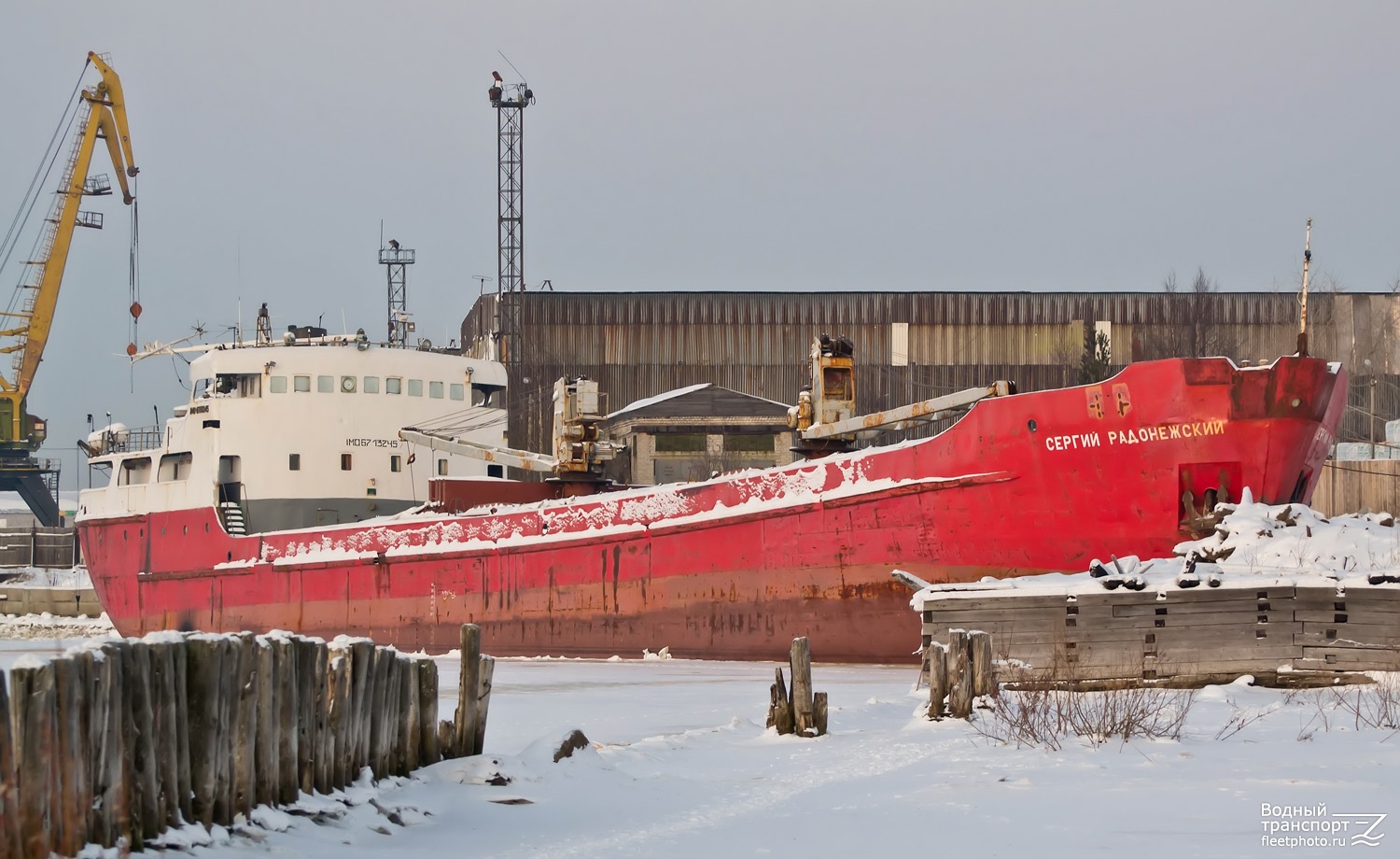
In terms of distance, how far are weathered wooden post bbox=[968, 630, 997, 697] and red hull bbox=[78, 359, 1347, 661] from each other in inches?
194

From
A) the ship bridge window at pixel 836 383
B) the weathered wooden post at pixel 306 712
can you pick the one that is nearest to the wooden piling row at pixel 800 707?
the weathered wooden post at pixel 306 712

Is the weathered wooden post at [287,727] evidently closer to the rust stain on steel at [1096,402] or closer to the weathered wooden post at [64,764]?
the weathered wooden post at [64,764]

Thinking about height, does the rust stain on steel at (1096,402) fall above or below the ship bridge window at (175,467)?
above

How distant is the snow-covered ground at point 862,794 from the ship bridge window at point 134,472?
18.6 meters

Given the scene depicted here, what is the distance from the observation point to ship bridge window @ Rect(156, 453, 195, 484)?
2648cm

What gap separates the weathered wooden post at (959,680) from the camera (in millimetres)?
10477

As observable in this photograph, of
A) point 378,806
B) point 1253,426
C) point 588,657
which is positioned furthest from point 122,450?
point 378,806

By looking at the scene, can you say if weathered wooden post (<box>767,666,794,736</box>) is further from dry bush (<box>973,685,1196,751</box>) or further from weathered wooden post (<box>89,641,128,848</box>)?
weathered wooden post (<box>89,641,128,848</box>)

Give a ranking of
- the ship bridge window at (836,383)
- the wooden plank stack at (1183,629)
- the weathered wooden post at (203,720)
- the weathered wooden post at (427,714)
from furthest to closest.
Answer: the ship bridge window at (836,383) < the wooden plank stack at (1183,629) < the weathered wooden post at (427,714) < the weathered wooden post at (203,720)

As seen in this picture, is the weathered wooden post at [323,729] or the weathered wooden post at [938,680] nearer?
the weathered wooden post at [323,729]

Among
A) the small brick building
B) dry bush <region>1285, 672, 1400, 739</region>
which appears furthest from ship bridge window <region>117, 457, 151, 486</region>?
dry bush <region>1285, 672, 1400, 739</region>

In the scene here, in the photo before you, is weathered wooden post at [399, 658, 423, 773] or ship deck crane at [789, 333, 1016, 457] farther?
ship deck crane at [789, 333, 1016, 457]

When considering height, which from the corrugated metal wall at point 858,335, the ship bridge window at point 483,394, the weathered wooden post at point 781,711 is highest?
the corrugated metal wall at point 858,335

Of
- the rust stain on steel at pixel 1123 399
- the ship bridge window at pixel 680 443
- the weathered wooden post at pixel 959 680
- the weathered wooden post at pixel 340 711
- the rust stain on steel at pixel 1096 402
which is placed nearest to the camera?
the weathered wooden post at pixel 340 711
